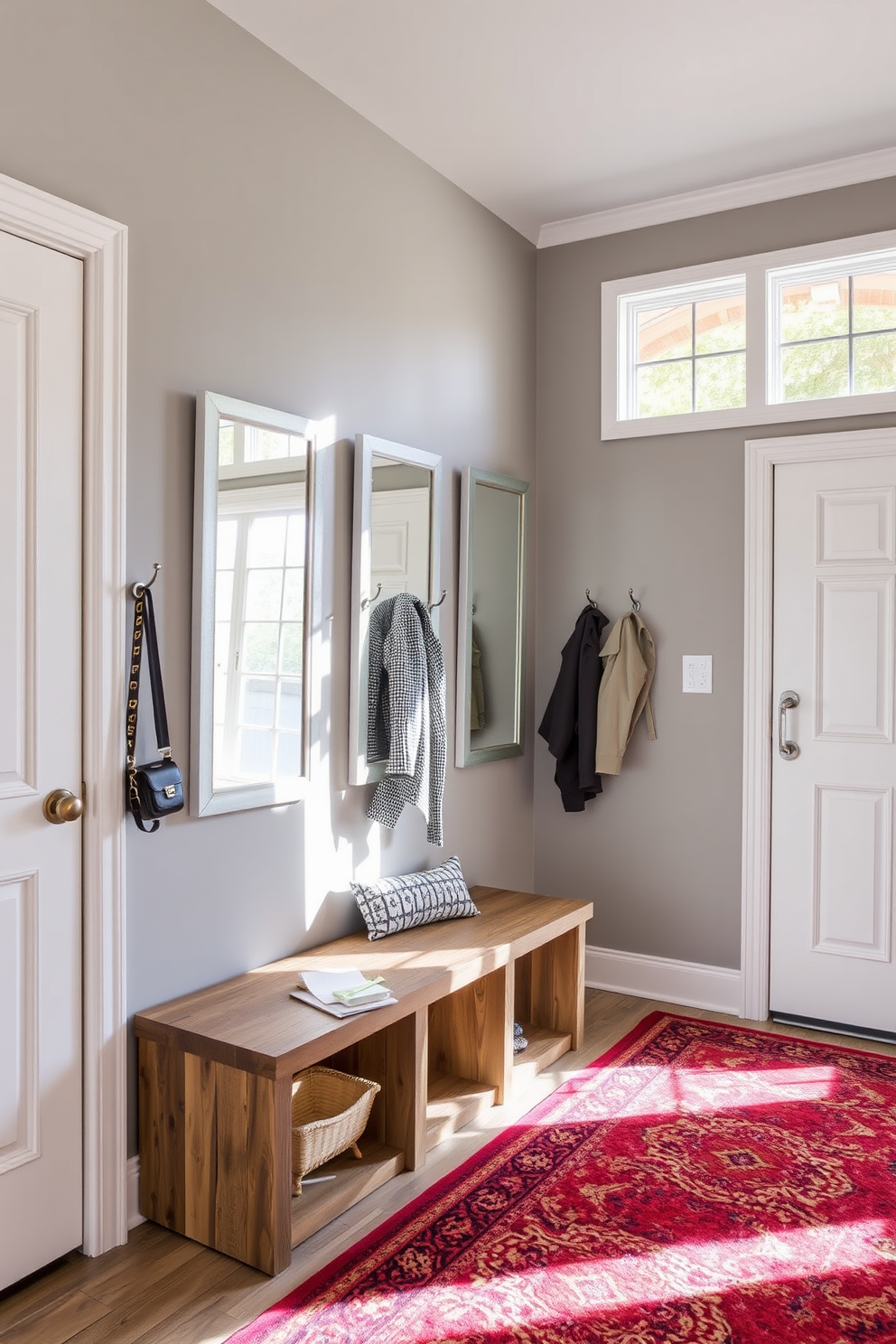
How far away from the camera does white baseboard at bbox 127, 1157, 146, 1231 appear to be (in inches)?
84.6

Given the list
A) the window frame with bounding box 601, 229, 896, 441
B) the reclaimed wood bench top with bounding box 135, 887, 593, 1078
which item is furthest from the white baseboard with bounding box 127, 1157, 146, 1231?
the window frame with bounding box 601, 229, 896, 441

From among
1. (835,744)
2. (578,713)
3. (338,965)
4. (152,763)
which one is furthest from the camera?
(578,713)

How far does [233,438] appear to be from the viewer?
2342mm

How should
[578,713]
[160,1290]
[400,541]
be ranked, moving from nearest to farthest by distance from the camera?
[160,1290] → [400,541] → [578,713]

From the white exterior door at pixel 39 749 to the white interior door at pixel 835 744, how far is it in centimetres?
227

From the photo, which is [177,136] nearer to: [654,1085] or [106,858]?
[106,858]

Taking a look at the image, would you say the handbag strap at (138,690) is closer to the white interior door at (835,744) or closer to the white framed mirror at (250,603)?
the white framed mirror at (250,603)

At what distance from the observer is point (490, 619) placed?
3518 mm

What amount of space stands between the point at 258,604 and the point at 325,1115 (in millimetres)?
1240

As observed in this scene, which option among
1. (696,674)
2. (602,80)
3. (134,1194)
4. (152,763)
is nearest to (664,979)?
(696,674)

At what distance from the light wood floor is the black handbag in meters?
0.85

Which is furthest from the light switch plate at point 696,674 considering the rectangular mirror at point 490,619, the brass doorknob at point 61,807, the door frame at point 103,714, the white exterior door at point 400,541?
the brass doorknob at point 61,807

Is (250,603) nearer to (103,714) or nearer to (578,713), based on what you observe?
(103,714)

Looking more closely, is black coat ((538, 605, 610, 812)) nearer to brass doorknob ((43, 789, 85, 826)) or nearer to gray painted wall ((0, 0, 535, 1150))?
gray painted wall ((0, 0, 535, 1150))
